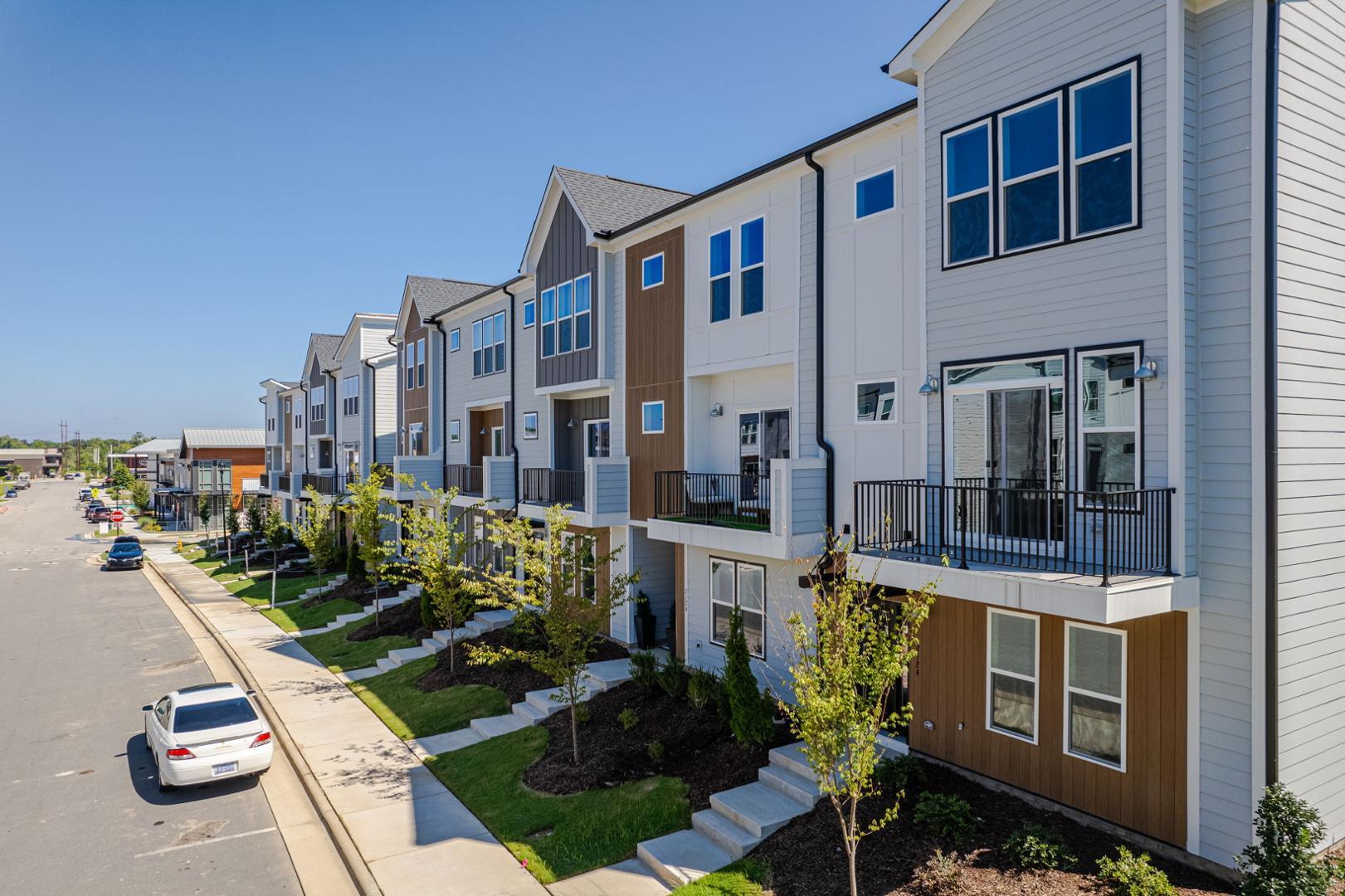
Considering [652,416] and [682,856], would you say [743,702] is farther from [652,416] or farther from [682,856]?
[652,416]

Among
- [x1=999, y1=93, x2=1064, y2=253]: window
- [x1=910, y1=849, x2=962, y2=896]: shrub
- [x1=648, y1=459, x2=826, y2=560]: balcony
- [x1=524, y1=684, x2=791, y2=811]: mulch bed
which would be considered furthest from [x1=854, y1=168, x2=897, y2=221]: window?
[x1=910, y1=849, x2=962, y2=896]: shrub

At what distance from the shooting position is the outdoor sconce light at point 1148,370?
895cm

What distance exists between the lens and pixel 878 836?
9719 millimetres

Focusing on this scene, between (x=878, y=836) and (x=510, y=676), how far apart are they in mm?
10880

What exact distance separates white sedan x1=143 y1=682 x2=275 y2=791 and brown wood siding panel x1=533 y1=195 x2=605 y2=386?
10.8m

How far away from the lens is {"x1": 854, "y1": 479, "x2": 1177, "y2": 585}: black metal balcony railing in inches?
351

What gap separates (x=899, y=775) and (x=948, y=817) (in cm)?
109

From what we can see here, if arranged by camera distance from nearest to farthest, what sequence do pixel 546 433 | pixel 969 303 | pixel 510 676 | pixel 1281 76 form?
pixel 1281 76 < pixel 969 303 < pixel 510 676 < pixel 546 433

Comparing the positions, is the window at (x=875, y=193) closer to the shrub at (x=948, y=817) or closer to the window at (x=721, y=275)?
the window at (x=721, y=275)

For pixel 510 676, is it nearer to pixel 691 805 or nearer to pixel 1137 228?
pixel 691 805

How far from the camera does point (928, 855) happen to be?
29.9ft

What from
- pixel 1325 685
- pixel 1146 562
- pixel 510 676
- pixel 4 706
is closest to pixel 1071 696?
pixel 1146 562

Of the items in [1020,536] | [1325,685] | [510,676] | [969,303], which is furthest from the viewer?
[510,676]

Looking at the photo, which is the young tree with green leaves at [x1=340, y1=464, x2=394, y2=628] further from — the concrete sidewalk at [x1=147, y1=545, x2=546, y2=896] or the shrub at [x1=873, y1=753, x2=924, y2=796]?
the shrub at [x1=873, y1=753, x2=924, y2=796]
